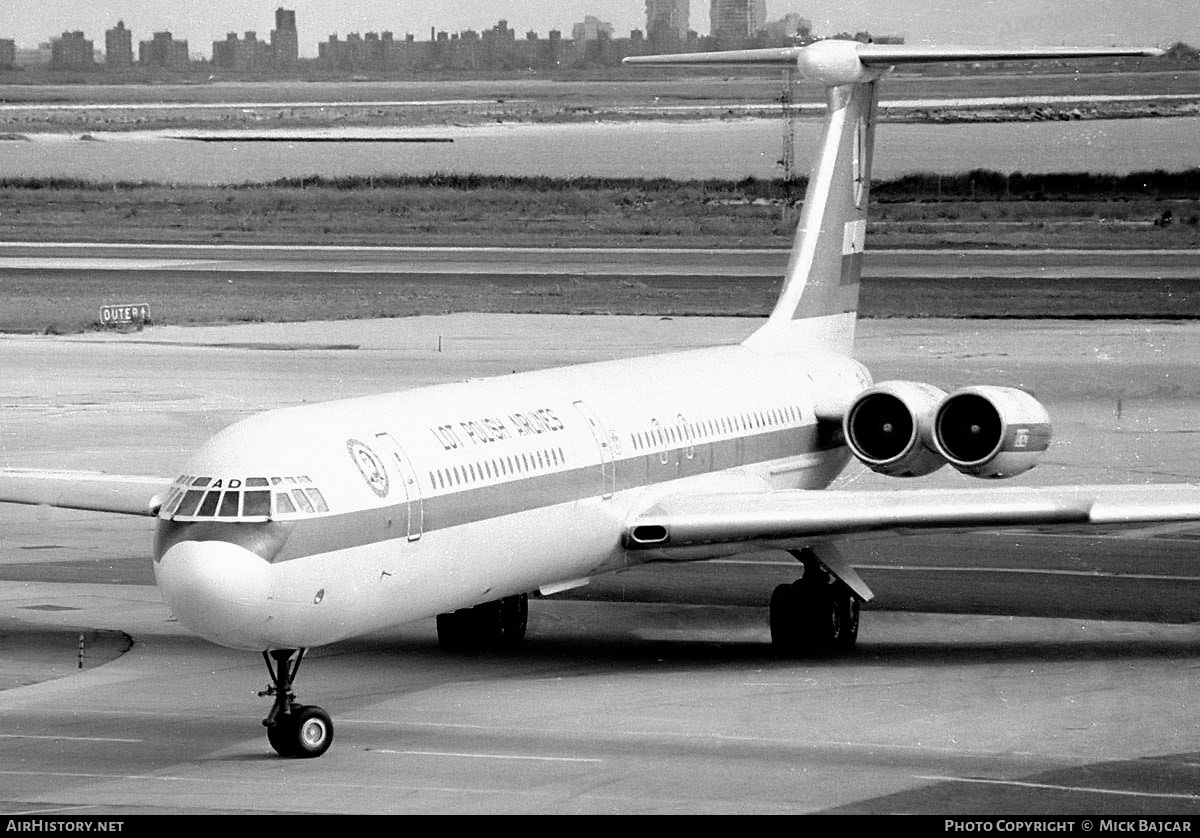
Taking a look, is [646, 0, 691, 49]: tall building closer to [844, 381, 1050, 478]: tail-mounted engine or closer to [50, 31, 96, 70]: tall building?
[50, 31, 96, 70]: tall building

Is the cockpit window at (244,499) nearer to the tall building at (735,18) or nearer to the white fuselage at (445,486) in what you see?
the white fuselage at (445,486)

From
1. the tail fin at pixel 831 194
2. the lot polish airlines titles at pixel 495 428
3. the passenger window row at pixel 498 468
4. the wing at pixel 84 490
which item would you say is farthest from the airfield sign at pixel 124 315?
the passenger window row at pixel 498 468

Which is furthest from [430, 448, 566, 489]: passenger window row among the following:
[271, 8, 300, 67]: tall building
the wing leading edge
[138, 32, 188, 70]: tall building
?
[138, 32, 188, 70]: tall building

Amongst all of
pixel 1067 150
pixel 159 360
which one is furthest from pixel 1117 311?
pixel 1067 150

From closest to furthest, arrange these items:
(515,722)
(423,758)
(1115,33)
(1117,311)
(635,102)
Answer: (423,758) → (515,722) → (1117,311) → (1115,33) → (635,102)

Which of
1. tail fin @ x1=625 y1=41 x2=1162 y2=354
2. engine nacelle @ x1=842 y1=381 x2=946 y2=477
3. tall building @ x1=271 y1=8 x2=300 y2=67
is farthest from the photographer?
tall building @ x1=271 y1=8 x2=300 y2=67

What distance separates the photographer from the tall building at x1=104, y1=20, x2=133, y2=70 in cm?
11825

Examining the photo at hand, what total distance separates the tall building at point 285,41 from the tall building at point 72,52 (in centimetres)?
1227

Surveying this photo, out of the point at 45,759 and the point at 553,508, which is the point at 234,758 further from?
the point at 553,508

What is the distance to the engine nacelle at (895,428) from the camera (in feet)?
78.1

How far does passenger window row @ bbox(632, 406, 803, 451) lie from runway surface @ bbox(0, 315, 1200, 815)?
2.19m

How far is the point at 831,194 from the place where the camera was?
92.3 feet

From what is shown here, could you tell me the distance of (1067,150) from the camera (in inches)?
3371

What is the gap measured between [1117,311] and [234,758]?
137 feet
